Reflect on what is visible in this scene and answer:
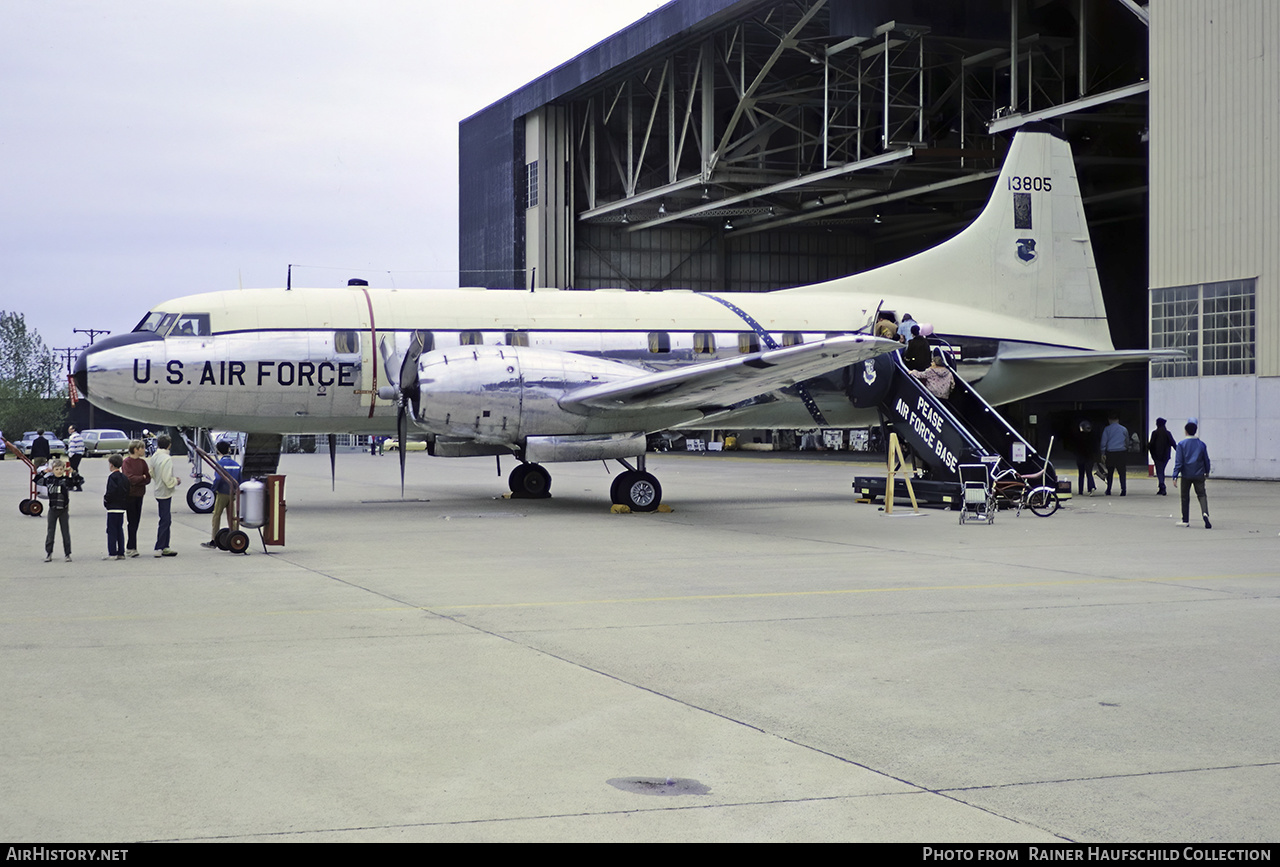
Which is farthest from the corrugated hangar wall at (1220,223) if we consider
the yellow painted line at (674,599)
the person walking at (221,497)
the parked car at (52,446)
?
the parked car at (52,446)

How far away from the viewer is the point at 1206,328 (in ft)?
104

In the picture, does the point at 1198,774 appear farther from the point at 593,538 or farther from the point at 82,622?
the point at 593,538

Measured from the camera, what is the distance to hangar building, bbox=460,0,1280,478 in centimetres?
3080

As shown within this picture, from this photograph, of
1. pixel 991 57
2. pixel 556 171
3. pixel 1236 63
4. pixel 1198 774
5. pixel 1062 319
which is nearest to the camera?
pixel 1198 774

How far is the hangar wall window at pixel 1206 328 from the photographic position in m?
30.6

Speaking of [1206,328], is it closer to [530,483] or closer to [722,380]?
[722,380]

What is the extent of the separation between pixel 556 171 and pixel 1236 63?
33360mm

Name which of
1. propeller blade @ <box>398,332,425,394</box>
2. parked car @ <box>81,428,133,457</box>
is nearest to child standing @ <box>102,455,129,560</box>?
propeller blade @ <box>398,332,425,394</box>

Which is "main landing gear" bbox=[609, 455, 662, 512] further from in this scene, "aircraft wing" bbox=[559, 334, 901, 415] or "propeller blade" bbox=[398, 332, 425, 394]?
"propeller blade" bbox=[398, 332, 425, 394]

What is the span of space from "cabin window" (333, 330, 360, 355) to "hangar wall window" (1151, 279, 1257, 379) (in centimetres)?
2282

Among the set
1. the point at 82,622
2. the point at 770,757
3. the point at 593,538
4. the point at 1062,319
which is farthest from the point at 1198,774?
the point at 1062,319

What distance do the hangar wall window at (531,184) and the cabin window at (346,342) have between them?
123 ft

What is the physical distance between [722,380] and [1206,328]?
748 inches

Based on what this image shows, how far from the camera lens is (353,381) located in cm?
2131
